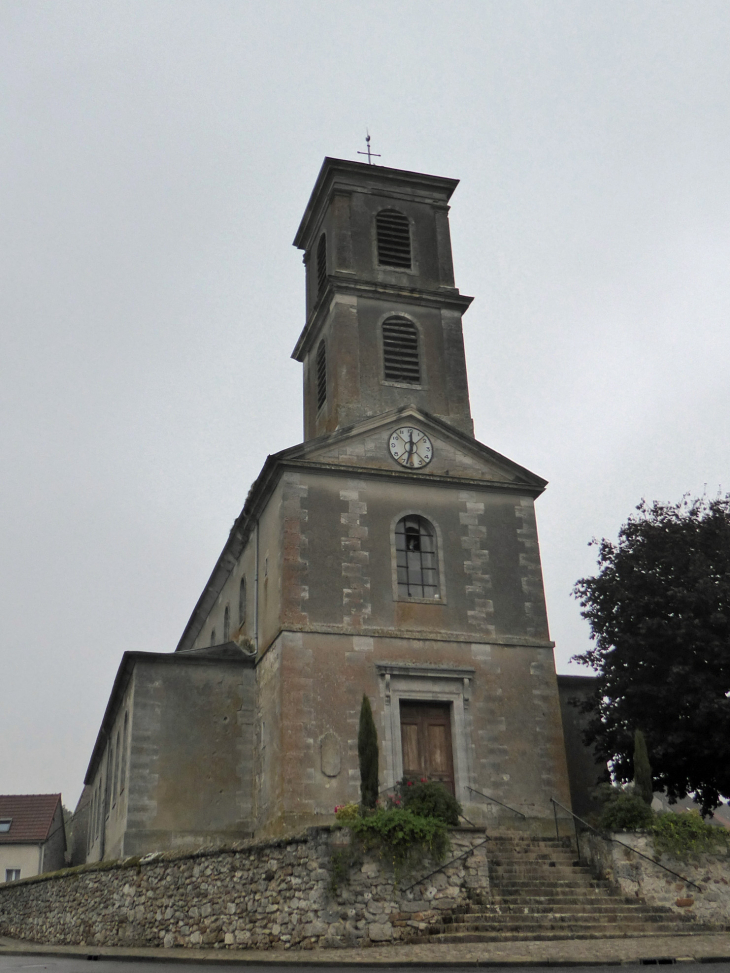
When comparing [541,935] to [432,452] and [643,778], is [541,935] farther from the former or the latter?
[432,452]

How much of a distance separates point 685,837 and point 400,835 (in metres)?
5.11

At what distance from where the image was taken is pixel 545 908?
15.5 meters

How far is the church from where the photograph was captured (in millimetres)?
20109

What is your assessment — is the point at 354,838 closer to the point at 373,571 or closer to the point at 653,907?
the point at 653,907

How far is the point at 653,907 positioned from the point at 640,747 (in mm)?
2781

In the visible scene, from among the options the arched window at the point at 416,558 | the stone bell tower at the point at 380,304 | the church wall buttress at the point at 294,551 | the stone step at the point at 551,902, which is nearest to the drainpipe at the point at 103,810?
the church wall buttress at the point at 294,551

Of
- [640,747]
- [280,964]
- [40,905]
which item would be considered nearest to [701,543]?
[640,747]

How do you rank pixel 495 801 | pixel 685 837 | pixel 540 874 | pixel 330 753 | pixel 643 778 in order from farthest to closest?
pixel 495 801 → pixel 330 753 → pixel 643 778 → pixel 540 874 → pixel 685 837

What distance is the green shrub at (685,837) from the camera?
1659cm

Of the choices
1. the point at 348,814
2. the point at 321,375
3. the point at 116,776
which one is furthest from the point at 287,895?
the point at 321,375

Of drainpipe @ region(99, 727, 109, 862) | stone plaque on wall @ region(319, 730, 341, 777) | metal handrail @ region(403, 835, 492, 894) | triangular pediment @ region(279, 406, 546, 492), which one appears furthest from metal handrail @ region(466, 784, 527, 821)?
drainpipe @ region(99, 727, 109, 862)

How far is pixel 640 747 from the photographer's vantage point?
58.6 ft

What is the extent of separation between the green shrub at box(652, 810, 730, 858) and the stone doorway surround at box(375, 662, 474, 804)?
14.2 feet

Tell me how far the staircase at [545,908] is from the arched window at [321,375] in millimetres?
12096
